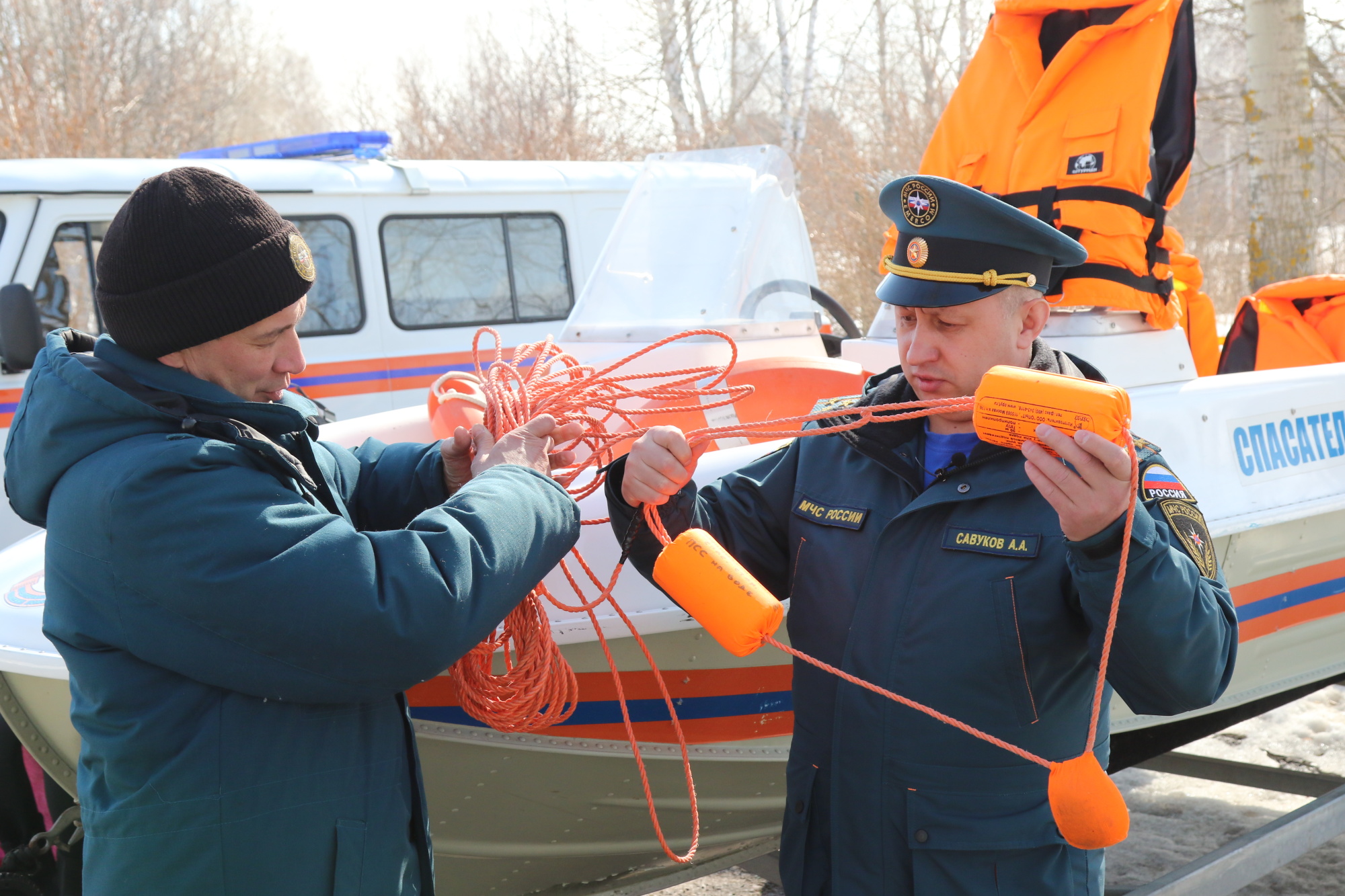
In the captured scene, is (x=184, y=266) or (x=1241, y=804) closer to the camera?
(x=184, y=266)

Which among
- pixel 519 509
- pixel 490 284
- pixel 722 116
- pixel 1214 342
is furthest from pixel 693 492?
pixel 722 116

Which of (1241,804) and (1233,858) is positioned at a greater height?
(1233,858)

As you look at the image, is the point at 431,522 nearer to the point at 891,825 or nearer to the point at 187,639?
the point at 187,639

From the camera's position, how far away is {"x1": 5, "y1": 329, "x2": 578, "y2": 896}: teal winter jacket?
4.35 feet

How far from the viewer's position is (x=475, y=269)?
274 inches

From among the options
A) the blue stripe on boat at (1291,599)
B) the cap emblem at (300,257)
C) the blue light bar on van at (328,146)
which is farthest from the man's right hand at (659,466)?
A: the blue light bar on van at (328,146)

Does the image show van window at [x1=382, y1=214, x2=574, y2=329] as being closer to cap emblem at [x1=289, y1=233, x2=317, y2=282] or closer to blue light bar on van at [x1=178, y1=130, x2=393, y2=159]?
blue light bar on van at [x1=178, y1=130, x2=393, y2=159]

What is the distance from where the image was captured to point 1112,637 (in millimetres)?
1497

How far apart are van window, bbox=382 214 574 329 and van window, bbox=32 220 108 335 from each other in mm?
1586

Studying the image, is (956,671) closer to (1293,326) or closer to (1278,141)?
(1293,326)

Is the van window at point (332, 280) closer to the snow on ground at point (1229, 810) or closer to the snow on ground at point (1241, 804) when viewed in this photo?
the snow on ground at point (1229, 810)

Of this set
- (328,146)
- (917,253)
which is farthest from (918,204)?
(328,146)

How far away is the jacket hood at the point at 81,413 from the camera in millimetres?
1381

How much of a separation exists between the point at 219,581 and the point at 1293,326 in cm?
408
